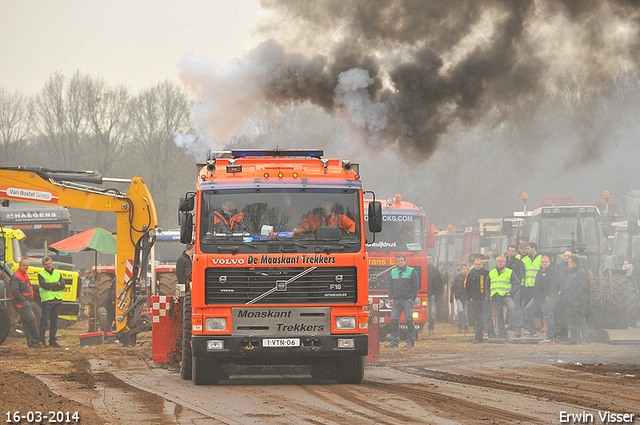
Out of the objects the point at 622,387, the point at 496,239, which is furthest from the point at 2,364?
the point at 496,239

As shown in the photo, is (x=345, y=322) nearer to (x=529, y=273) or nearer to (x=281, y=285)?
(x=281, y=285)

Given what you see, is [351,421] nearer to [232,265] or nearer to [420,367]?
[232,265]

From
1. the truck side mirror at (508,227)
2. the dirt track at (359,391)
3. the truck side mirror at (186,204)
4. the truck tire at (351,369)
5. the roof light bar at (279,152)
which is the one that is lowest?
the dirt track at (359,391)

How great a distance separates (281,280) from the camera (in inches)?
417

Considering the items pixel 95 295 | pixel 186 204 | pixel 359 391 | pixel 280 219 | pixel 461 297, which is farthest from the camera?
pixel 461 297

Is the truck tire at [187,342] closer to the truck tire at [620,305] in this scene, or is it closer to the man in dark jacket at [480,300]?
the man in dark jacket at [480,300]

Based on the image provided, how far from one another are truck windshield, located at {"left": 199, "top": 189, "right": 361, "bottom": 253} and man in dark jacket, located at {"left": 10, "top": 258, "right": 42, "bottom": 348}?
9611 millimetres

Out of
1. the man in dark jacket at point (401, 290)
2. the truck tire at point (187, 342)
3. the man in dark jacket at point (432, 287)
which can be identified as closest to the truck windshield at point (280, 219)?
the truck tire at point (187, 342)

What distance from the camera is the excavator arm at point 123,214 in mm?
16891

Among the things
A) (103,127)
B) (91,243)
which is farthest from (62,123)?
(91,243)

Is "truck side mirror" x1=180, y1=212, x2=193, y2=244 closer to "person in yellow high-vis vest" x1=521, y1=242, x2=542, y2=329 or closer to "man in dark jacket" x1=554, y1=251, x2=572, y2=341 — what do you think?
"man in dark jacket" x1=554, y1=251, x2=572, y2=341

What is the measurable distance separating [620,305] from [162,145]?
40.1 m

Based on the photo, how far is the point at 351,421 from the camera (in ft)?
26.5

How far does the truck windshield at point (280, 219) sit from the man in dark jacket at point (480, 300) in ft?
30.0
